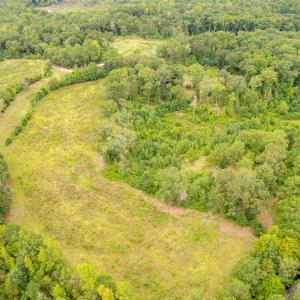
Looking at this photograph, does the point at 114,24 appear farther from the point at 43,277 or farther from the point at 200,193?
the point at 43,277

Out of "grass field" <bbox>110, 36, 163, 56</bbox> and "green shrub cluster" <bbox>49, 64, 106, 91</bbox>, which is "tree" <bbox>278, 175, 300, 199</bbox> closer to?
"green shrub cluster" <bbox>49, 64, 106, 91</bbox>

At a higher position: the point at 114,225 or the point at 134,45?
the point at 134,45

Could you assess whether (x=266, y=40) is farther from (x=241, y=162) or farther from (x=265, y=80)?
(x=241, y=162)

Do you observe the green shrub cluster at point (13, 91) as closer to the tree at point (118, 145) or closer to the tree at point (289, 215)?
the tree at point (118, 145)

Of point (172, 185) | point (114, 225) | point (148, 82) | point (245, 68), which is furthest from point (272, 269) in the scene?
point (245, 68)

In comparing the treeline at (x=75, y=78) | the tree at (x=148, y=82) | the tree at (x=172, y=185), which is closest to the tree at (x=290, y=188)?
the tree at (x=172, y=185)

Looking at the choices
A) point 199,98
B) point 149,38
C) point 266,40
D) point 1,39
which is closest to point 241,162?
point 199,98
